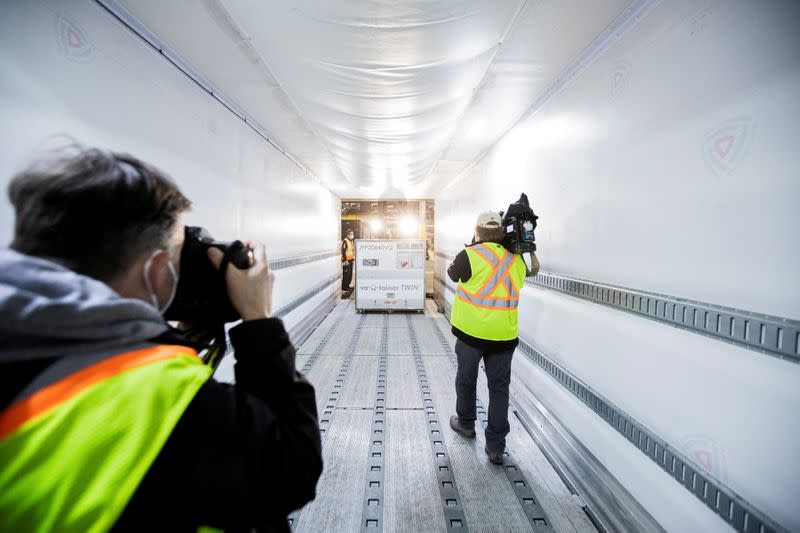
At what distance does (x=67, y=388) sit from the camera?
46 centimetres

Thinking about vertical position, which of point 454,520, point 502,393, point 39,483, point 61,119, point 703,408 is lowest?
point 454,520

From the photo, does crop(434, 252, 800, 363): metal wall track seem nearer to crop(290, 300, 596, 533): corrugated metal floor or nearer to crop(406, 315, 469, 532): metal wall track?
crop(290, 300, 596, 533): corrugated metal floor

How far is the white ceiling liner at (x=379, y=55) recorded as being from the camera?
1550 millimetres

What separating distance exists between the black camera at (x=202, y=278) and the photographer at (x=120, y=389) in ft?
0.10

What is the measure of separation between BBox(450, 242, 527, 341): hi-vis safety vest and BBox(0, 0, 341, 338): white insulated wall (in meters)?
1.79

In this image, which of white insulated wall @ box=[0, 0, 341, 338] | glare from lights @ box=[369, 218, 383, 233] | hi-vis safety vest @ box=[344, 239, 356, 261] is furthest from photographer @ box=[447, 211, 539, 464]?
glare from lights @ box=[369, 218, 383, 233]

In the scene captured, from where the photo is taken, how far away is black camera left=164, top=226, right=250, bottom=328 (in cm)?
76

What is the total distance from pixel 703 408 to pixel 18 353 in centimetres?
194

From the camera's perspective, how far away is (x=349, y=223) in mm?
9586

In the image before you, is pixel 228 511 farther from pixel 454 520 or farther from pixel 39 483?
pixel 454 520

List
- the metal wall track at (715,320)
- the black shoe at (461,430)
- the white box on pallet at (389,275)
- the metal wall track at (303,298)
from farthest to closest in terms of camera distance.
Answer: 1. the white box on pallet at (389,275)
2. the metal wall track at (303,298)
3. the black shoe at (461,430)
4. the metal wall track at (715,320)

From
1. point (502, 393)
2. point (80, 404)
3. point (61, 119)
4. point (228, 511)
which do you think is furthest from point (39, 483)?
point (502, 393)

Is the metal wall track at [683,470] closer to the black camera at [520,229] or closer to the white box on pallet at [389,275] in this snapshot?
the black camera at [520,229]

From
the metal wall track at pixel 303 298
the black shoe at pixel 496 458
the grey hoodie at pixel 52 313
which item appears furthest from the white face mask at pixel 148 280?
the metal wall track at pixel 303 298
